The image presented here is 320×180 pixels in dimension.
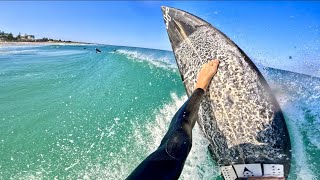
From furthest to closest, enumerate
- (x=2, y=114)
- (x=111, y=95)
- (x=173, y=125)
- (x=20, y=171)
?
(x=111, y=95) < (x=2, y=114) < (x=20, y=171) < (x=173, y=125)

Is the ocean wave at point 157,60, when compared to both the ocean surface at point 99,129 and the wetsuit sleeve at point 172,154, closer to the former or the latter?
the ocean surface at point 99,129

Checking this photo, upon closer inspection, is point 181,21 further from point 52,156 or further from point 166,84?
point 52,156

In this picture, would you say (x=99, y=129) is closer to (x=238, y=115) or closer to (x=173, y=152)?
(x=238, y=115)

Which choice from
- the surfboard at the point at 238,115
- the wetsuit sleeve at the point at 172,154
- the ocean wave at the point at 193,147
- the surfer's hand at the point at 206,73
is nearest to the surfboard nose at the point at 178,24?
the surfboard at the point at 238,115

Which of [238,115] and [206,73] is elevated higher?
[206,73]

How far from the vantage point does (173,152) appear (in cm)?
277

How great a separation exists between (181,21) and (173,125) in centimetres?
388

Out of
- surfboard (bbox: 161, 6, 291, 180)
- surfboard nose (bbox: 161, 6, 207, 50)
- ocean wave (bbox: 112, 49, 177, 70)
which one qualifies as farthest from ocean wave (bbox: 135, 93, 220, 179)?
ocean wave (bbox: 112, 49, 177, 70)

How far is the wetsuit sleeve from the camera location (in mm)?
2354

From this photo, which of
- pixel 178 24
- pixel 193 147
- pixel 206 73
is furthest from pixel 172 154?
pixel 178 24

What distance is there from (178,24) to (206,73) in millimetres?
2008

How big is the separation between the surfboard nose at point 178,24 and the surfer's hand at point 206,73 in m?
1.34

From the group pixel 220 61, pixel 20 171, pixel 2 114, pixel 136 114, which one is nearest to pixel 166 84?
pixel 136 114

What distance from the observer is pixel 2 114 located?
21.2 feet
